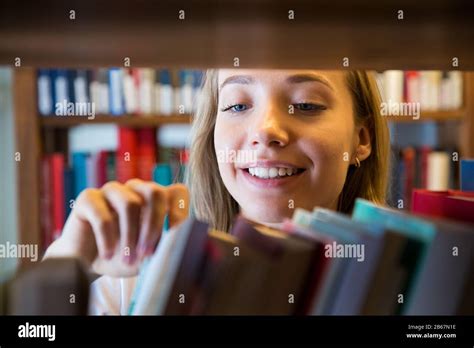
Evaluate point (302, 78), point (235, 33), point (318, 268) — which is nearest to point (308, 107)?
point (302, 78)

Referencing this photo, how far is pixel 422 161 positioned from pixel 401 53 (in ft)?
0.71

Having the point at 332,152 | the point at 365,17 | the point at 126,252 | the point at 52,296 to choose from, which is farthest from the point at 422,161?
the point at 52,296

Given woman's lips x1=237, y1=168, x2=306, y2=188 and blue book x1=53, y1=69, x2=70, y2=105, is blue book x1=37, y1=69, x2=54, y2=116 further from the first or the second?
woman's lips x1=237, y1=168, x2=306, y2=188

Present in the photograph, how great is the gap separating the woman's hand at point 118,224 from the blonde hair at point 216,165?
0.05m

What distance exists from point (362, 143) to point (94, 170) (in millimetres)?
456

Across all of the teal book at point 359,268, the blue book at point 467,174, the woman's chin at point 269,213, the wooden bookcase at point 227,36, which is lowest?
the teal book at point 359,268

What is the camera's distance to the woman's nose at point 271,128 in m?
1.03

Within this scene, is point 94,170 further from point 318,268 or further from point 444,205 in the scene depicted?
point 444,205

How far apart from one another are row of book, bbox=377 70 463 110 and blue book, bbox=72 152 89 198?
1.72 ft

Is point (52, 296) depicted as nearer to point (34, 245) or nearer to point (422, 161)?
point (34, 245)

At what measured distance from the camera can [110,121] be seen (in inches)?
44.1


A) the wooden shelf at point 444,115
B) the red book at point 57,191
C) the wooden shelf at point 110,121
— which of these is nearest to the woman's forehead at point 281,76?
the wooden shelf at point 110,121

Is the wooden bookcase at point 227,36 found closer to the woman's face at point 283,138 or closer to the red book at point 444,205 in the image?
the woman's face at point 283,138

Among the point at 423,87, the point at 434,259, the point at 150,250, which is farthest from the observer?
the point at 423,87
